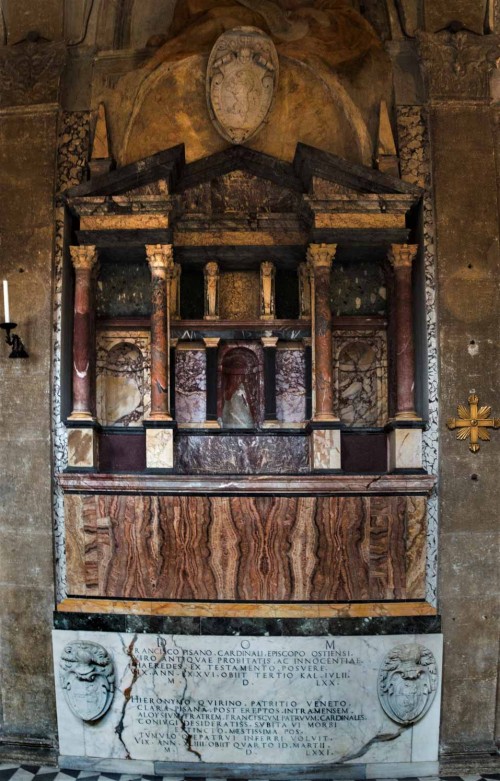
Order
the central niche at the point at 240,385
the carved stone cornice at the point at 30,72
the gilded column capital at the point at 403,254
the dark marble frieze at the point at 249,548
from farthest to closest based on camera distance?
1. the central niche at the point at 240,385
2. the carved stone cornice at the point at 30,72
3. the gilded column capital at the point at 403,254
4. the dark marble frieze at the point at 249,548

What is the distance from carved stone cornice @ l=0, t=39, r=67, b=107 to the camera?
716 cm

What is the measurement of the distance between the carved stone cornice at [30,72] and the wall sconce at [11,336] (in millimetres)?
1713

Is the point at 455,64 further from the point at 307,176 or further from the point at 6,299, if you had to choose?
the point at 6,299

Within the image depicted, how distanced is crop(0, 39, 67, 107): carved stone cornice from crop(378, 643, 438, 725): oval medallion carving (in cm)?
558

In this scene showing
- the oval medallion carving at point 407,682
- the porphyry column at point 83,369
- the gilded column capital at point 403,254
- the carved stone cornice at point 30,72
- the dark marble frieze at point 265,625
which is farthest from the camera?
the carved stone cornice at point 30,72

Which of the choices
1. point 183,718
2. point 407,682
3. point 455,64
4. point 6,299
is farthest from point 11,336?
point 455,64

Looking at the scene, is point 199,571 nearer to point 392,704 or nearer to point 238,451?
point 238,451

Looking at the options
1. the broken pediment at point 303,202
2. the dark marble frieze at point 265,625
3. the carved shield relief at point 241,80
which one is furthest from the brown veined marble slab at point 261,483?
the carved shield relief at point 241,80

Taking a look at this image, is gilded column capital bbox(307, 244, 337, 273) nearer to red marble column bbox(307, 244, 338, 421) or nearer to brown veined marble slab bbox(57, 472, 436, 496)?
red marble column bbox(307, 244, 338, 421)

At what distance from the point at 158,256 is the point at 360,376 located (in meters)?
2.11

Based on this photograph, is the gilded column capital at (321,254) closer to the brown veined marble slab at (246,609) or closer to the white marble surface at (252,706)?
the brown veined marble slab at (246,609)

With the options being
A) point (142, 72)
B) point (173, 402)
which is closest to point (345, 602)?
point (173, 402)

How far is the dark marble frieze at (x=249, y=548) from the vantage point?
6688 mm

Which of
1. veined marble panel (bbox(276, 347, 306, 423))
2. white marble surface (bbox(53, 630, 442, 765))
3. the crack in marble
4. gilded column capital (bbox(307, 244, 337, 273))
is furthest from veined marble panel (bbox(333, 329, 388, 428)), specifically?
the crack in marble
